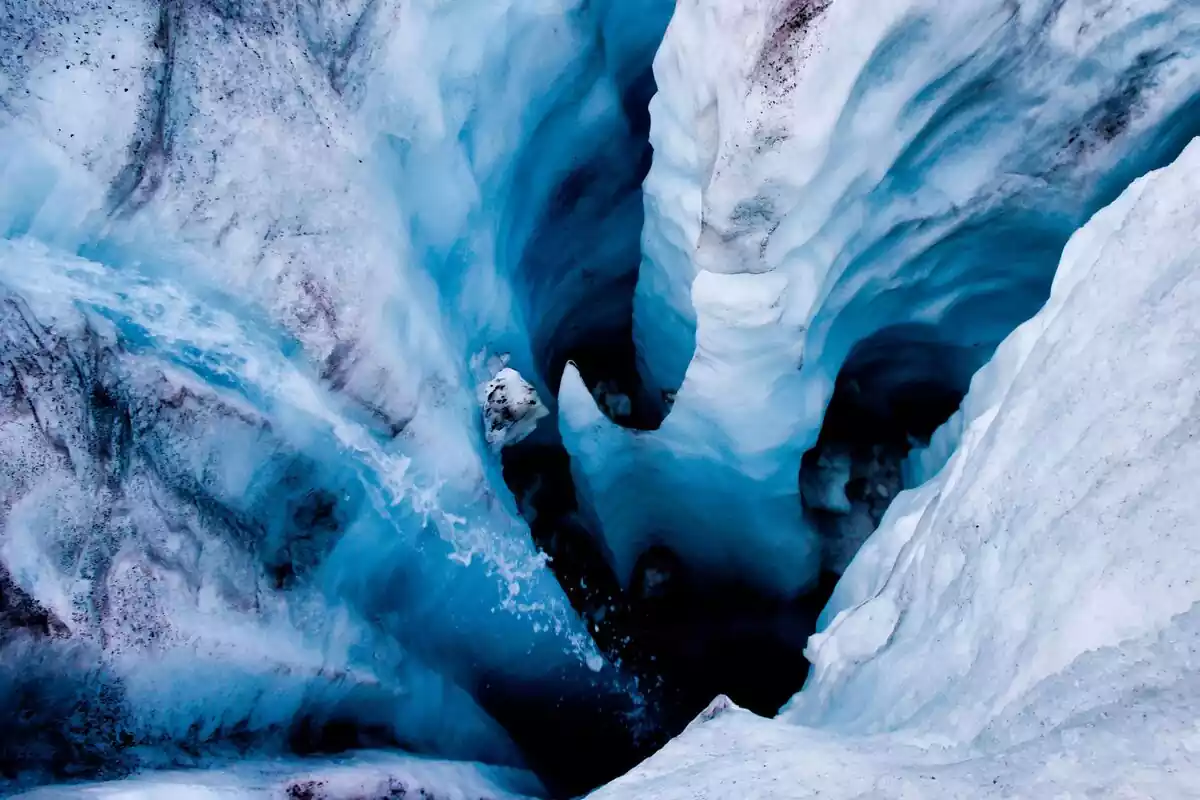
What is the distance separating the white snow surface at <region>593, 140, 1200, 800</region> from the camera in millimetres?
1162

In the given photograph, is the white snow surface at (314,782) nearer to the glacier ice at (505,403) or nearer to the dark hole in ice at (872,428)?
the glacier ice at (505,403)

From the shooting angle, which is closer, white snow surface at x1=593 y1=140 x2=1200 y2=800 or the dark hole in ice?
white snow surface at x1=593 y1=140 x2=1200 y2=800

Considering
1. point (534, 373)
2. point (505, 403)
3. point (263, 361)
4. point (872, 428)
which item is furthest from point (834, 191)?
point (872, 428)

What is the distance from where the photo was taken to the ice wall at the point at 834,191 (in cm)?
209

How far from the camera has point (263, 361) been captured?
7.04ft

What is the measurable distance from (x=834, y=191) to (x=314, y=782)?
2114mm

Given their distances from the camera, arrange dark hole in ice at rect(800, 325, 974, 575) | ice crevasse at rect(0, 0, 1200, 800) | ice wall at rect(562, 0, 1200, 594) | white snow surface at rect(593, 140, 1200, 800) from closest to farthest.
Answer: white snow surface at rect(593, 140, 1200, 800) → ice crevasse at rect(0, 0, 1200, 800) → ice wall at rect(562, 0, 1200, 594) → dark hole in ice at rect(800, 325, 974, 575)

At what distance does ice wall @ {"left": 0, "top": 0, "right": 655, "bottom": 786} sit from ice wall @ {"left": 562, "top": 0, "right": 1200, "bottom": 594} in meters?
0.59

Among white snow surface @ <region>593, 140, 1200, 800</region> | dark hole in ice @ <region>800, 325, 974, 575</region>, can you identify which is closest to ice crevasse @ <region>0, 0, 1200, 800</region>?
white snow surface @ <region>593, 140, 1200, 800</region>

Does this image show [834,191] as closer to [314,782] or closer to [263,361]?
[263,361]

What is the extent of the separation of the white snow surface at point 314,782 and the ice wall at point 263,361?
134mm

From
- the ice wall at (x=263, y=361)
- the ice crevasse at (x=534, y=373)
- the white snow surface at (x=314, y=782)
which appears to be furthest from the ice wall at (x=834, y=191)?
the white snow surface at (x=314, y=782)

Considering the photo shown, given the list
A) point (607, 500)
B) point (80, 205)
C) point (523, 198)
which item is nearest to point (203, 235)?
point (80, 205)

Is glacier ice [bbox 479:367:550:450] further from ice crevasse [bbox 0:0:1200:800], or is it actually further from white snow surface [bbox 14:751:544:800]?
white snow surface [bbox 14:751:544:800]
